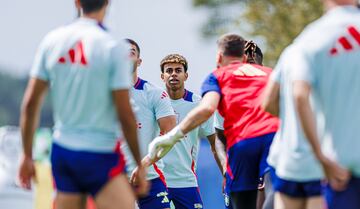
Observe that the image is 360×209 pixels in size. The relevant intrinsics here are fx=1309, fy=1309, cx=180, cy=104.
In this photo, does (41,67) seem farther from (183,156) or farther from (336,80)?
(183,156)

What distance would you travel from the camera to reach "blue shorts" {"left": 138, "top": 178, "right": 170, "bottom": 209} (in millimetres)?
13422

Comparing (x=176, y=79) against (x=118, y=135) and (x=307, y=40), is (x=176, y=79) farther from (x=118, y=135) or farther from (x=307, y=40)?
(x=307, y=40)

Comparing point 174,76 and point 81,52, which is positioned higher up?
point 81,52

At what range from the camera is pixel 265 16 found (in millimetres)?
39781

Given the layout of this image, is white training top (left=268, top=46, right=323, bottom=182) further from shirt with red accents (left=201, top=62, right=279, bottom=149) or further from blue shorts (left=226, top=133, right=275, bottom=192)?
blue shorts (left=226, top=133, right=275, bottom=192)

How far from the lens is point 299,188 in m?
9.00

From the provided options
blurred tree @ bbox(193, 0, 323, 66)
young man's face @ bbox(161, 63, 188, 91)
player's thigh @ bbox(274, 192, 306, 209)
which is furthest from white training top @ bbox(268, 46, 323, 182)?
blurred tree @ bbox(193, 0, 323, 66)

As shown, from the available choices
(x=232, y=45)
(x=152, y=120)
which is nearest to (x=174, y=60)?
(x=152, y=120)

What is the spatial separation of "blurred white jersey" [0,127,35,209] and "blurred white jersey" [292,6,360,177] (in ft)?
21.5

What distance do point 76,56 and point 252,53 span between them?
4196mm

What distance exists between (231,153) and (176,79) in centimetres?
318

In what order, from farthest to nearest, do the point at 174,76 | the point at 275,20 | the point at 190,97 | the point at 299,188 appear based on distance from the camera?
the point at 275,20, the point at 190,97, the point at 174,76, the point at 299,188

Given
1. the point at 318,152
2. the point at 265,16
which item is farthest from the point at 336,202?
the point at 265,16

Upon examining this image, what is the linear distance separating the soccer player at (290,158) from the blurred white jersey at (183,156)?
5.28 metres
